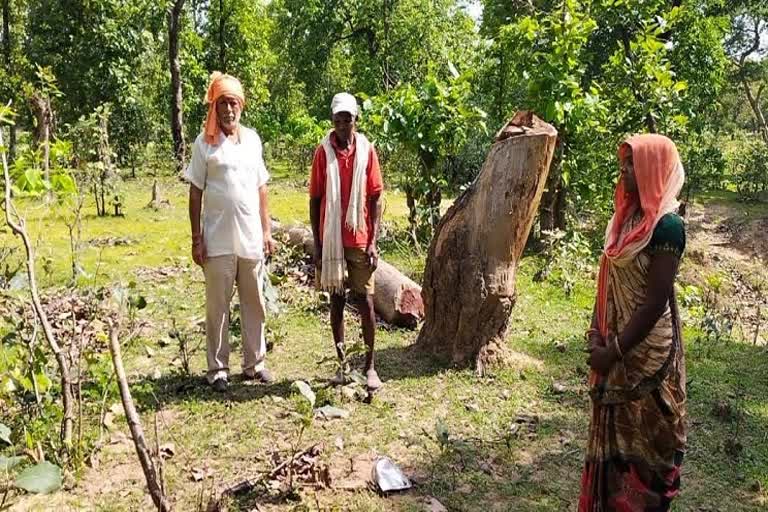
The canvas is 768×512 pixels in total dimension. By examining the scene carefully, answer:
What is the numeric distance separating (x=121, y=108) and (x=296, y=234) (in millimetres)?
11134

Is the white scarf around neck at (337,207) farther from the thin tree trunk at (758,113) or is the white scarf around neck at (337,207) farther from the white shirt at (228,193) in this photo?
the thin tree trunk at (758,113)

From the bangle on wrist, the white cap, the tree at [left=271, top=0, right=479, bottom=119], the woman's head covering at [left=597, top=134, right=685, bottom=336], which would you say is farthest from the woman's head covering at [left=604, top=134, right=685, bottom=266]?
the tree at [left=271, top=0, right=479, bottom=119]

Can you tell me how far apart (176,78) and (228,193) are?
42.9ft

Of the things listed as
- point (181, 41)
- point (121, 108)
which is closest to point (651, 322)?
point (121, 108)

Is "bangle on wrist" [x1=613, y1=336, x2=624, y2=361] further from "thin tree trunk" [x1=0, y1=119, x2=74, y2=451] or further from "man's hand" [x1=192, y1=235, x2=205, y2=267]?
"man's hand" [x1=192, y1=235, x2=205, y2=267]

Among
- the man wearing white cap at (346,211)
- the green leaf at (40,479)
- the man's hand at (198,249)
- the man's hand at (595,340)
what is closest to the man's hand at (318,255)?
the man wearing white cap at (346,211)

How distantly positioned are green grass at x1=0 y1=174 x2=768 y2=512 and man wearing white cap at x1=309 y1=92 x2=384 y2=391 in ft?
1.80

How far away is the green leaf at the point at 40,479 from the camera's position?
1.97 meters

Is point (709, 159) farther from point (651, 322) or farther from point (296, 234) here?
point (651, 322)

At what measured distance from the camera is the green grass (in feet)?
10.8

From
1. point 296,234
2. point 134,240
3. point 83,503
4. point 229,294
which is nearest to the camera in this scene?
point 83,503

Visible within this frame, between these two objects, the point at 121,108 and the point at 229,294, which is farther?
the point at 121,108

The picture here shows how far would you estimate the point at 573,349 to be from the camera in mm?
5453

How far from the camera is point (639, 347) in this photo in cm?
248
